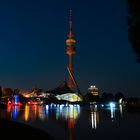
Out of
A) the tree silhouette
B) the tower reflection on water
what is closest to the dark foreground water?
the tower reflection on water

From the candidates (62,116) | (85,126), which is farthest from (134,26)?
(62,116)

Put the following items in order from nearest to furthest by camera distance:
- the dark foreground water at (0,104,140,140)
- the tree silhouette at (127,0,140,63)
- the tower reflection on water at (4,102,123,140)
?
the tree silhouette at (127,0,140,63)
the dark foreground water at (0,104,140,140)
the tower reflection on water at (4,102,123,140)

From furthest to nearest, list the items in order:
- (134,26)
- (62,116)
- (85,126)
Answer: (62,116), (85,126), (134,26)

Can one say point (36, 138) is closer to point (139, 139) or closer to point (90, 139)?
point (90, 139)

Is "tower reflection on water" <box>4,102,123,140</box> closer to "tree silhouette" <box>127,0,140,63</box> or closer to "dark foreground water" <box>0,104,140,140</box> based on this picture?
"dark foreground water" <box>0,104,140,140</box>

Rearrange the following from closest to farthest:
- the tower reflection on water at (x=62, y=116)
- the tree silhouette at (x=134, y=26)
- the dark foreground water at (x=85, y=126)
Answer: the tree silhouette at (x=134, y=26) → the dark foreground water at (x=85, y=126) → the tower reflection on water at (x=62, y=116)

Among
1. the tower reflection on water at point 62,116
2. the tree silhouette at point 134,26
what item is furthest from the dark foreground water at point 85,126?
the tree silhouette at point 134,26

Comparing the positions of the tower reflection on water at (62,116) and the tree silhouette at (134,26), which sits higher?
the tree silhouette at (134,26)

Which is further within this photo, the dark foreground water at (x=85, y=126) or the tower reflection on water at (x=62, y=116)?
the tower reflection on water at (x=62, y=116)

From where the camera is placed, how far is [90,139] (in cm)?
2536

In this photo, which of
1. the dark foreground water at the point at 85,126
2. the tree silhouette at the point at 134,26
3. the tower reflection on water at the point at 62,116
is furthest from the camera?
the tower reflection on water at the point at 62,116

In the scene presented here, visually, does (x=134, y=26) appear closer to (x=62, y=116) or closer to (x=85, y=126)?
(x=85, y=126)

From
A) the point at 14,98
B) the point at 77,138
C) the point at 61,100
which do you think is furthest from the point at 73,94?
the point at 77,138

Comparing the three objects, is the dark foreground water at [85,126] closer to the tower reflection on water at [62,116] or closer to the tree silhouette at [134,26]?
the tower reflection on water at [62,116]
